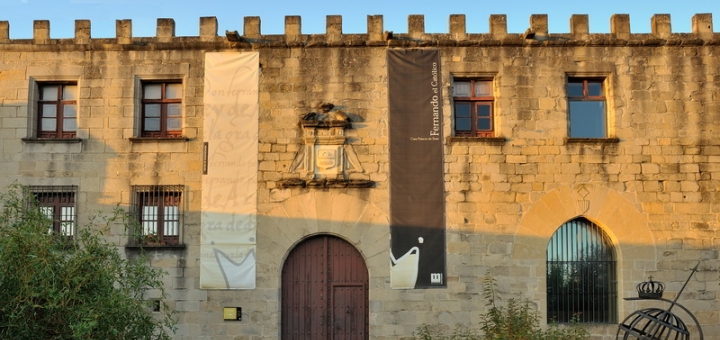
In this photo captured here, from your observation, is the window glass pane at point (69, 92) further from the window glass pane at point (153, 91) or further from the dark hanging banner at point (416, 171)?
the dark hanging banner at point (416, 171)

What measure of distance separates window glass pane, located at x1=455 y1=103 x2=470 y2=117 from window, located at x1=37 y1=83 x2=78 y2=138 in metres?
7.54

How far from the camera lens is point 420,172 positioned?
614 inches

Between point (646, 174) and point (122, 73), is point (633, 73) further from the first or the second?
point (122, 73)

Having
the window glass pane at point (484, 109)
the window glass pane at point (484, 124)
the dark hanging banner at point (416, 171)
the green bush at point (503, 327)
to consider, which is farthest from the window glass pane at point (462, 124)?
the green bush at point (503, 327)

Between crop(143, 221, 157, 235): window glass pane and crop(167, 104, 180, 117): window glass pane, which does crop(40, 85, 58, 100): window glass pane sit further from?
crop(143, 221, 157, 235): window glass pane

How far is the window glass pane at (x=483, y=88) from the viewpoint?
16.1 meters

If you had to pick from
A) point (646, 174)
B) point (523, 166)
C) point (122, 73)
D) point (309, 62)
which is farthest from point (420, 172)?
point (122, 73)

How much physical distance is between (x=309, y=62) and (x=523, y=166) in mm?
4617

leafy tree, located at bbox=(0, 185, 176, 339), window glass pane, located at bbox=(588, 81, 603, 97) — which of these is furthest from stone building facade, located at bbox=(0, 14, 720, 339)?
leafy tree, located at bbox=(0, 185, 176, 339)

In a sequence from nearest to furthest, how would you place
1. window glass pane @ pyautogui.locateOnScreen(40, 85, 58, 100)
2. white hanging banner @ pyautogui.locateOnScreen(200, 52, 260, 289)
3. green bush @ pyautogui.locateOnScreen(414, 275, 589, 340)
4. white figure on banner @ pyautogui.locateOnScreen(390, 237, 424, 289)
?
green bush @ pyautogui.locateOnScreen(414, 275, 589, 340), white figure on banner @ pyautogui.locateOnScreen(390, 237, 424, 289), white hanging banner @ pyautogui.locateOnScreen(200, 52, 260, 289), window glass pane @ pyautogui.locateOnScreen(40, 85, 58, 100)

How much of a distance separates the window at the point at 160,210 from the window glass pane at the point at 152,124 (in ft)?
4.04

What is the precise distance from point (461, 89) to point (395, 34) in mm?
1696

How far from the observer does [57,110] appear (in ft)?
53.2

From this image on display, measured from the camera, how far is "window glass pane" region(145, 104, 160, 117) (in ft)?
53.2
